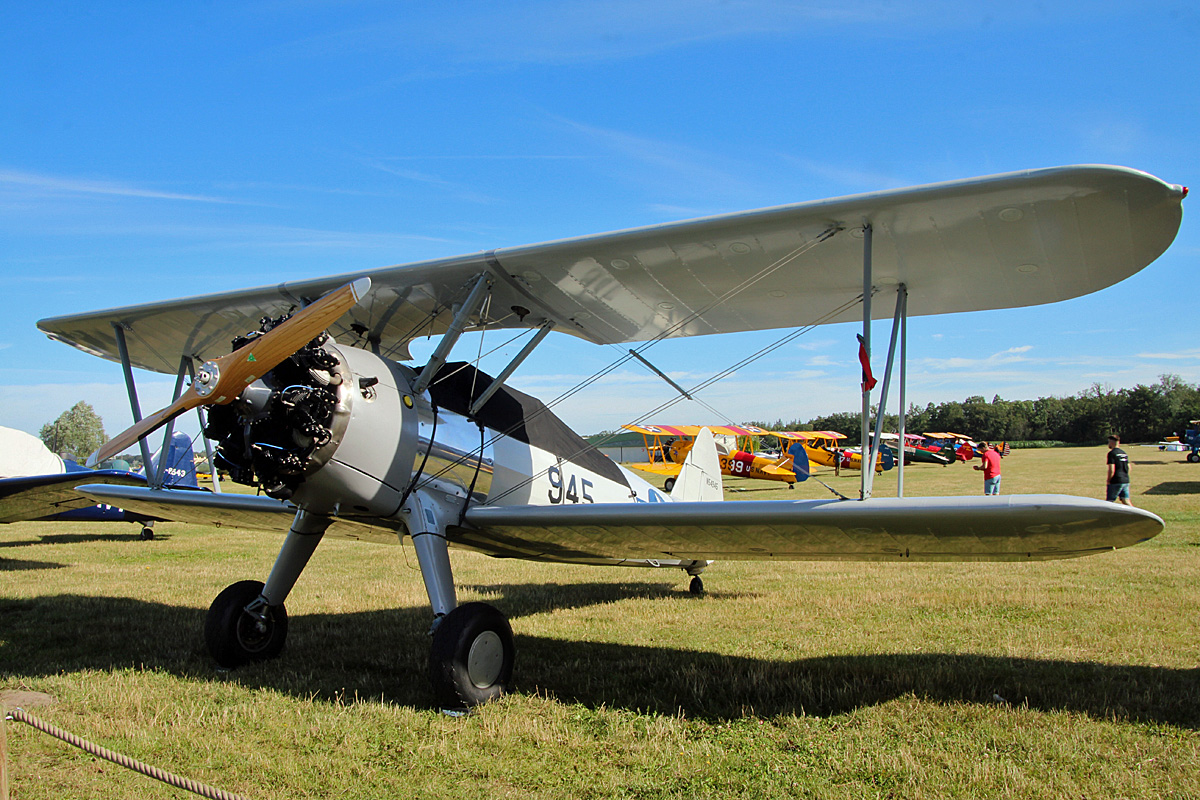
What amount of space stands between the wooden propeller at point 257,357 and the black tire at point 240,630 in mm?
1379

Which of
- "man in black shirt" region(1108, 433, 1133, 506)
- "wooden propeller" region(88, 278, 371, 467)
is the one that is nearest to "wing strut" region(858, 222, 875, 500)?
"wooden propeller" region(88, 278, 371, 467)

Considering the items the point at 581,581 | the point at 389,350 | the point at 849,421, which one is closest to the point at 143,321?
the point at 389,350

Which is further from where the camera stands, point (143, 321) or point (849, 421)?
point (849, 421)

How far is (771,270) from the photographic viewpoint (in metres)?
4.59

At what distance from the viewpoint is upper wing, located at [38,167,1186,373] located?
12.5 feet

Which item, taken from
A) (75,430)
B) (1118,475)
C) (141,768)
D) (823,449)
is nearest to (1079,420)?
(823,449)

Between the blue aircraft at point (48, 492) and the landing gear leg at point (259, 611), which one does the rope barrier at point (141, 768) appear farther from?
the blue aircraft at point (48, 492)

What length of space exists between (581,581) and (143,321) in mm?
→ 5404

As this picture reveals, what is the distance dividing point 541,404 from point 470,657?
2.39 m

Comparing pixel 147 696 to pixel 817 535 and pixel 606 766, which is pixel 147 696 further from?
pixel 817 535

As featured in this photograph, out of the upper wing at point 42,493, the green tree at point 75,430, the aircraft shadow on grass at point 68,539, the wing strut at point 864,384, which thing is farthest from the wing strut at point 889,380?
the green tree at point 75,430

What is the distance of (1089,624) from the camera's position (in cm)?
593

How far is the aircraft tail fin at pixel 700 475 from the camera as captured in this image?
8602 millimetres

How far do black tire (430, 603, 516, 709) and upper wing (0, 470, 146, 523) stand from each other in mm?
6742
